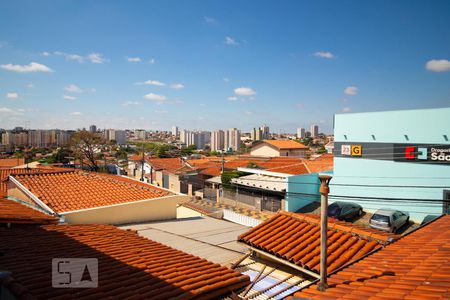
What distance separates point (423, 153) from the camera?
20172 mm

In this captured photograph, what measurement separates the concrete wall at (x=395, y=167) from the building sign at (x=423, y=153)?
11.4 inches

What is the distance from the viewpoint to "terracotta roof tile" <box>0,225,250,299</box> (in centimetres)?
352

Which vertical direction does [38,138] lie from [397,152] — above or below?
above

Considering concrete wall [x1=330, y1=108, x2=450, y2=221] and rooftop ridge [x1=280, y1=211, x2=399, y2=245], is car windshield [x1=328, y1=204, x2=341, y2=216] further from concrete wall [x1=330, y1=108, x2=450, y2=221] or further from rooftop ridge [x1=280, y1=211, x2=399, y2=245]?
rooftop ridge [x1=280, y1=211, x2=399, y2=245]

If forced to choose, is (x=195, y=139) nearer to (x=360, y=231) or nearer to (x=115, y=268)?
(x=360, y=231)

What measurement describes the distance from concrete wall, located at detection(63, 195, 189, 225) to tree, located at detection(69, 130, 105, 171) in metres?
28.4

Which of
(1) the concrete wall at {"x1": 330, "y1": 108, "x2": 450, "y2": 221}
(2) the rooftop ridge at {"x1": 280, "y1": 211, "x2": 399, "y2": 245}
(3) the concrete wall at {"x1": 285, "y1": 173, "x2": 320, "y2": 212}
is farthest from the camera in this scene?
(3) the concrete wall at {"x1": 285, "y1": 173, "x2": 320, "y2": 212}

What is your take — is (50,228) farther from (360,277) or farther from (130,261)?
(360,277)

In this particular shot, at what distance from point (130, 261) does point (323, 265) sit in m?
3.06

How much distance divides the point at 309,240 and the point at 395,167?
688 inches

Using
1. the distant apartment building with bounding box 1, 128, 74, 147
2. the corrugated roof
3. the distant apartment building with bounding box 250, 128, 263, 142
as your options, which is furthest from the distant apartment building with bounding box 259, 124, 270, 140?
the corrugated roof

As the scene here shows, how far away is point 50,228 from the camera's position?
7.28 m

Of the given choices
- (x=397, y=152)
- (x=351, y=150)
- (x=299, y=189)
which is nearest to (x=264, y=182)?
(x=299, y=189)

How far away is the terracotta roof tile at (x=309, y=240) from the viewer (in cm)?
639
